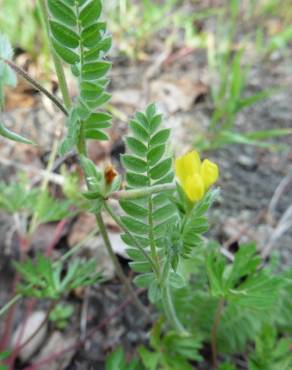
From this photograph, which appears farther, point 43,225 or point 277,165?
point 277,165

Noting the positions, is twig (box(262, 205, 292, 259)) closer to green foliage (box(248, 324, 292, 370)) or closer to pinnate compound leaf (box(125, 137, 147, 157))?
green foliage (box(248, 324, 292, 370))

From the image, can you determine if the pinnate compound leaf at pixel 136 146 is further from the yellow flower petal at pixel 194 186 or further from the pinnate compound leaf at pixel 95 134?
the yellow flower petal at pixel 194 186

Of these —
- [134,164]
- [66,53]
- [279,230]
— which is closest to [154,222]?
[134,164]

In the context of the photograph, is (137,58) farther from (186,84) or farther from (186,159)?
(186,159)

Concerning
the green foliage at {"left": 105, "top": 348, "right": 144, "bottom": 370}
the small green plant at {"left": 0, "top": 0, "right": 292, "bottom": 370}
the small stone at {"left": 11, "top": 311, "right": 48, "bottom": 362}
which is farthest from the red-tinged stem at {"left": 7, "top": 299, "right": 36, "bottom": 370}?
the green foliage at {"left": 105, "top": 348, "right": 144, "bottom": 370}

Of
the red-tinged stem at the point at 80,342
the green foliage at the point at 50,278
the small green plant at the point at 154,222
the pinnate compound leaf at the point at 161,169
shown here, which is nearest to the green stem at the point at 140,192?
the small green plant at the point at 154,222

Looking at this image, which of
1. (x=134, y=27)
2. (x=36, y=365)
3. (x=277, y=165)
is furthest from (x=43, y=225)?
(x=134, y=27)
